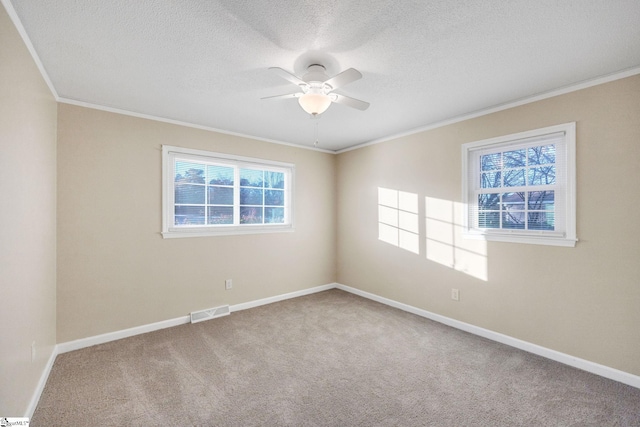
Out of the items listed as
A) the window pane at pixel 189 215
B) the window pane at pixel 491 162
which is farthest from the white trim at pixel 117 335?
the window pane at pixel 491 162

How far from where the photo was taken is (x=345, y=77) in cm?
189

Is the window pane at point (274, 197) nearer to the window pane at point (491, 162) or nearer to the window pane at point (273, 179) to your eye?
the window pane at point (273, 179)

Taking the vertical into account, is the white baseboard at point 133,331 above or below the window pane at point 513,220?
below

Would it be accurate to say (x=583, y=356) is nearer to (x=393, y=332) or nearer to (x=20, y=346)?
(x=393, y=332)

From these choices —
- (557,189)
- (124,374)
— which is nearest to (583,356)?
(557,189)

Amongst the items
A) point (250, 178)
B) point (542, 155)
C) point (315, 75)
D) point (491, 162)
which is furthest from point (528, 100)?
point (250, 178)

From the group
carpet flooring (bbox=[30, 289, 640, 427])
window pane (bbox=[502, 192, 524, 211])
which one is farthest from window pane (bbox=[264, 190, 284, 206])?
window pane (bbox=[502, 192, 524, 211])

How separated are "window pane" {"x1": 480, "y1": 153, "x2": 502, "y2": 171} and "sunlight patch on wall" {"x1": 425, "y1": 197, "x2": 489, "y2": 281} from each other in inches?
19.8

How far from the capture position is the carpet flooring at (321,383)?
1.88m

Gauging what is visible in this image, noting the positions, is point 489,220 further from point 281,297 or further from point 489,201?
point 281,297

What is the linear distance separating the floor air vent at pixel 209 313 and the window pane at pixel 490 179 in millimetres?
3574

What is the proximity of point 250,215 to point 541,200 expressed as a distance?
3.52 meters

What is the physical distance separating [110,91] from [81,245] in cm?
157

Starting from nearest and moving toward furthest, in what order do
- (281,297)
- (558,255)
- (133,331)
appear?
(558,255) → (133,331) → (281,297)
